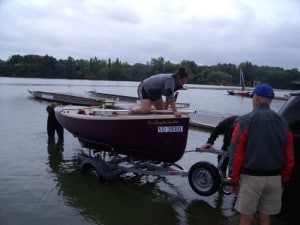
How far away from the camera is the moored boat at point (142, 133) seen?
737 centimetres

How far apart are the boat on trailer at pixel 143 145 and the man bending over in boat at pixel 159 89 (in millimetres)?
262

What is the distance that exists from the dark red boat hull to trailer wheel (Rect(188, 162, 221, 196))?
2.80 feet

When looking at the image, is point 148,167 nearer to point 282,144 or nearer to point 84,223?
point 84,223

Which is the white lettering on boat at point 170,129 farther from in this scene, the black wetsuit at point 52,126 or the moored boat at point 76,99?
the moored boat at point 76,99

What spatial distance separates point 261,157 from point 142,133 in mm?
3510

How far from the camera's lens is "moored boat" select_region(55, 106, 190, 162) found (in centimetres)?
737

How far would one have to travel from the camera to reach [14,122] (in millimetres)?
17531

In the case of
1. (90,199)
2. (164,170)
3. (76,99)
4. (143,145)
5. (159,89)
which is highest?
(159,89)

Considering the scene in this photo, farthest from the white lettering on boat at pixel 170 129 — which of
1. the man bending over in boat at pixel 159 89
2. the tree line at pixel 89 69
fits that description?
the tree line at pixel 89 69

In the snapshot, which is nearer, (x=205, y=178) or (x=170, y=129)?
(x=205, y=178)

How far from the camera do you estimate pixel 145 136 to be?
24.6 feet

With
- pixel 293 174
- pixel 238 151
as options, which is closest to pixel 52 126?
pixel 293 174

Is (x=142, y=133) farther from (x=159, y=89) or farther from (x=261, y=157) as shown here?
(x=261, y=157)

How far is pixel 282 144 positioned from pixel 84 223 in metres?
3.09
